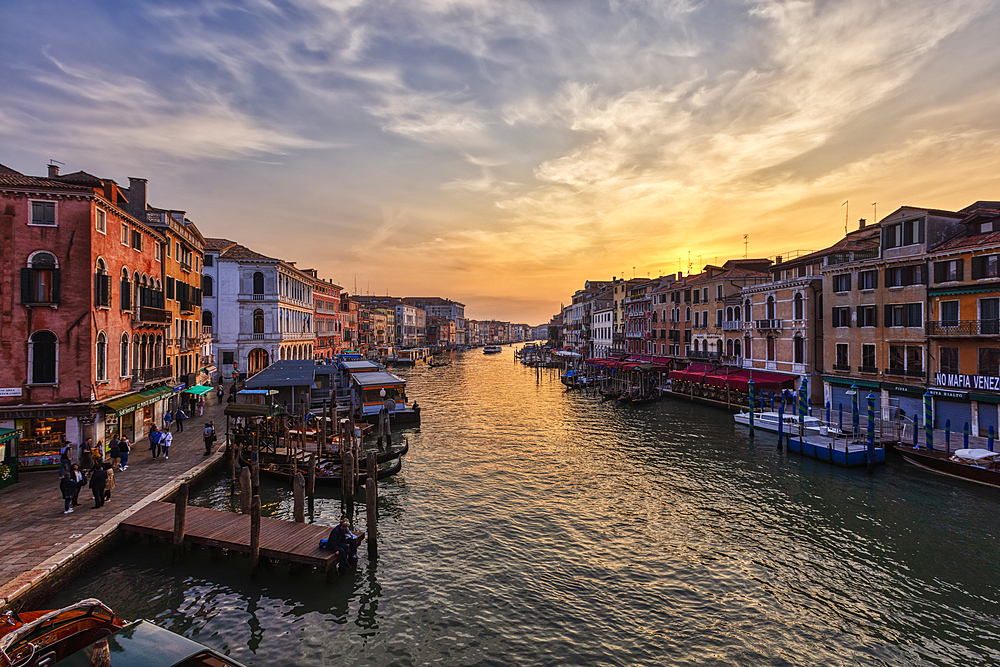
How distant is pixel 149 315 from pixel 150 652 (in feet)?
77.0

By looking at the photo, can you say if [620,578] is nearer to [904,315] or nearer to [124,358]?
[124,358]

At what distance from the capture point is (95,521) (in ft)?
51.3

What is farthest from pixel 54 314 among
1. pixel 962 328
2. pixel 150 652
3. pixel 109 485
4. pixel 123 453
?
pixel 962 328

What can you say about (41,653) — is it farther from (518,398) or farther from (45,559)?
(518,398)

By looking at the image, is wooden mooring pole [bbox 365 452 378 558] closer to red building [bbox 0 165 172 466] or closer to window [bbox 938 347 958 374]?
red building [bbox 0 165 172 466]

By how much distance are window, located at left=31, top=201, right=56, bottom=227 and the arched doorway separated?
1472 inches

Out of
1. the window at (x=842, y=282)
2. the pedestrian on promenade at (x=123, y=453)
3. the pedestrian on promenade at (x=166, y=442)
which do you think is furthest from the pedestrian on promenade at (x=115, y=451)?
the window at (x=842, y=282)

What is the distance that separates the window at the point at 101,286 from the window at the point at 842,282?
4522 cm

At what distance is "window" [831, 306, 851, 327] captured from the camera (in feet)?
116

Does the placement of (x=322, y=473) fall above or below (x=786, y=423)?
below

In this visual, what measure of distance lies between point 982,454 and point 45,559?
1434 inches

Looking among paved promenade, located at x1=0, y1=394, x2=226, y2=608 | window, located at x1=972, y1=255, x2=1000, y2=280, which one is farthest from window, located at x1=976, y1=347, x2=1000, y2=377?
paved promenade, located at x1=0, y1=394, x2=226, y2=608

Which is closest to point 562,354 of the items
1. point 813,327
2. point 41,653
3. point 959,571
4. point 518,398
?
point 518,398

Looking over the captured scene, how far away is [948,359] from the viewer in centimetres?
2870
